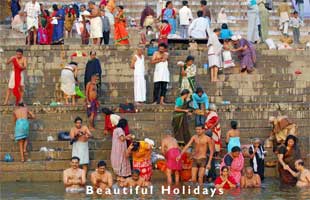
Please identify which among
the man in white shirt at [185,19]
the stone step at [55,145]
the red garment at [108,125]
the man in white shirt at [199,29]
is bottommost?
the stone step at [55,145]

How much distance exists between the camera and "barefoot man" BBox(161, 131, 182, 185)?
18.9 metres

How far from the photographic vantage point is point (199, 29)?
2362 cm

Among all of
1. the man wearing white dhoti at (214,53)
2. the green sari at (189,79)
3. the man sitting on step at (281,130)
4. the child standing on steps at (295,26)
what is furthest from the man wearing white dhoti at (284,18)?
the man sitting on step at (281,130)

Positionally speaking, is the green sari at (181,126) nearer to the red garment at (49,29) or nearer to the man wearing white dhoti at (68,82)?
the man wearing white dhoti at (68,82)

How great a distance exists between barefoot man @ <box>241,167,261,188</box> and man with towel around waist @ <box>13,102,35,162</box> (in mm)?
3878

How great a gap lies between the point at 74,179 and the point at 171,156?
70.0 inches


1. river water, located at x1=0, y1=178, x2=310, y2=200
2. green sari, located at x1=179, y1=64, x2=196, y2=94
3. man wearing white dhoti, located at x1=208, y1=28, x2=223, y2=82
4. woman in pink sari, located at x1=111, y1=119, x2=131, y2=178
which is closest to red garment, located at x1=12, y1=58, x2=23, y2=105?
river water, located at x1=0, y1=178, x2=310, y2=200

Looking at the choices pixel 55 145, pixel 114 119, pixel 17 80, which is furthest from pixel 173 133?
pixel 17 80

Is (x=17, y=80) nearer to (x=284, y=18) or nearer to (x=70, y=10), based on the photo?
(x=70, y=10)

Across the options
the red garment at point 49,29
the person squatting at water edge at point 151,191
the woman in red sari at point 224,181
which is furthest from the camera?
the red garment at point 49,29

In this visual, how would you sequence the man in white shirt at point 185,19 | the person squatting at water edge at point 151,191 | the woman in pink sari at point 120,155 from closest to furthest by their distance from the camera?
the person squatting at water edge at point 151,191 → the woman in pink sari at point 120,155 → the man in white shirt at point 185,19

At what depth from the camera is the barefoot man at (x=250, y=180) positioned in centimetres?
1848

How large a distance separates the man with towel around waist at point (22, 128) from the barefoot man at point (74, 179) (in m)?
1.70

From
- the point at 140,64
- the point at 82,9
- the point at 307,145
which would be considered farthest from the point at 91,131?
the point at 82,9
